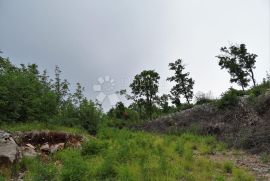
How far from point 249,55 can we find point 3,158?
102 ft

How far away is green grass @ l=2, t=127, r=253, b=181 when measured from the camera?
10.7 metres

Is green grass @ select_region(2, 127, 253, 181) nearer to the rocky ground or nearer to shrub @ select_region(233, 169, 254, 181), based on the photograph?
shrub @ select_region(233, 169, 254, 181)

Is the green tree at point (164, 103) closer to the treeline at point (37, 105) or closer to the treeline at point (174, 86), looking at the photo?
the treeline at point (174, 86)

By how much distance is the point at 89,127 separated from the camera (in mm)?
21047

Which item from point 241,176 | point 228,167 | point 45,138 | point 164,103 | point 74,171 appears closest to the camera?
point 74,171

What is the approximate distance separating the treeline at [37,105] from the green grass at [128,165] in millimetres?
4565

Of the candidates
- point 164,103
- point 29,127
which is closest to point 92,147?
point 29,127

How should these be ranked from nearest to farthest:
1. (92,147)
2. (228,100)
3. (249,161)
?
1. (92,147)
2. (249,161)
3. (228,100)

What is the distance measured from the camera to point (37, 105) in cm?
2009

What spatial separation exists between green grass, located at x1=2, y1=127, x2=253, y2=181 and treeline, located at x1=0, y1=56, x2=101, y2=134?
15.0 ft

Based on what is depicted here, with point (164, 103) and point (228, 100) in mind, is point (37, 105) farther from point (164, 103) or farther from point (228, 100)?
point (164, 103)

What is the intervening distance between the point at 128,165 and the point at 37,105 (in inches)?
358

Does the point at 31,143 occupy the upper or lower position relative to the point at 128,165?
upper

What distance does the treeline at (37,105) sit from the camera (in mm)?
19203
